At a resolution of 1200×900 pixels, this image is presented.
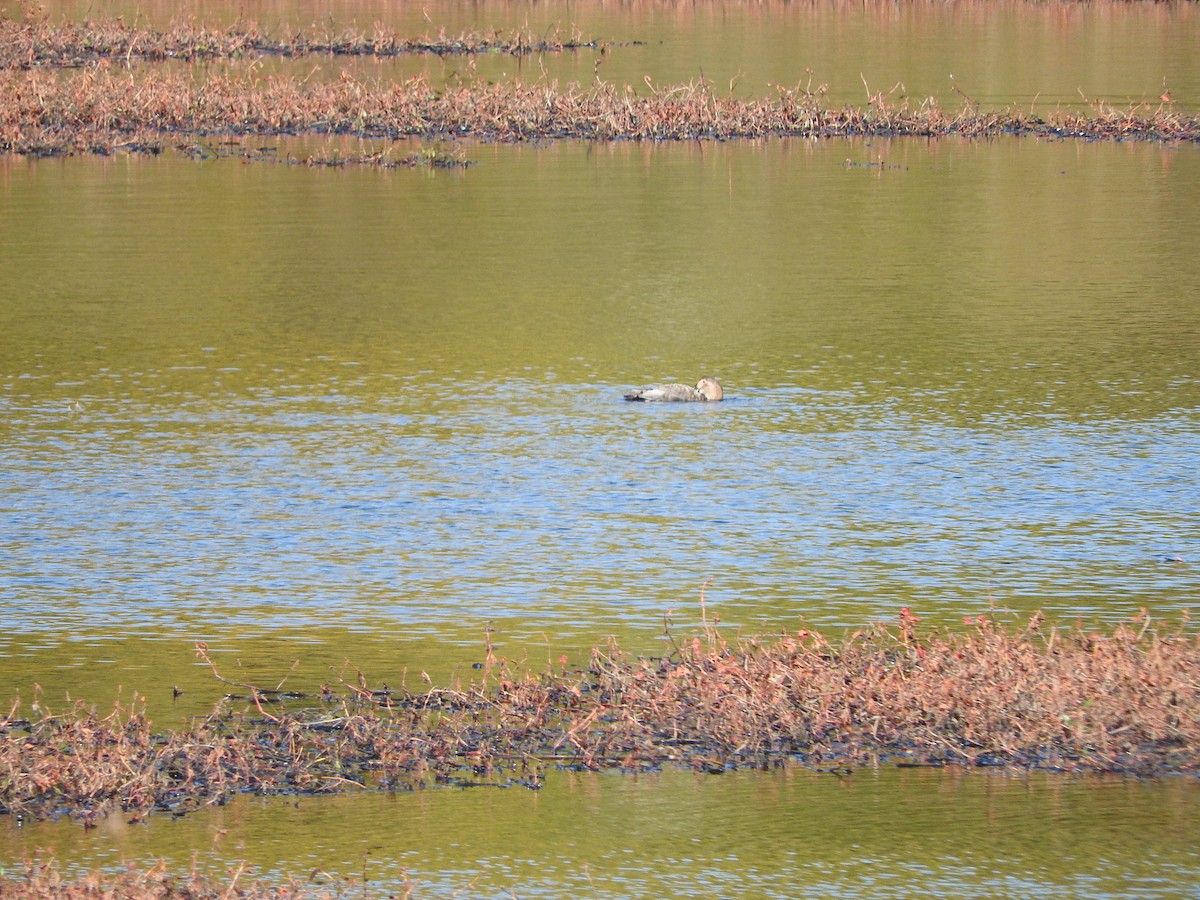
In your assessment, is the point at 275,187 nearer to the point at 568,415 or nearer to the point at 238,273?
the point at 238,273

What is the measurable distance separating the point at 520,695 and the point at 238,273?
1725 cm

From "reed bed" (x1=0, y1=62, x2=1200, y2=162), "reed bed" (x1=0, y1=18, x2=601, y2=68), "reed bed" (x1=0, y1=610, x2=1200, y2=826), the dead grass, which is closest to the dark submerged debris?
"reed bed" (x1=0, y1=18, x2=601, y2=68)

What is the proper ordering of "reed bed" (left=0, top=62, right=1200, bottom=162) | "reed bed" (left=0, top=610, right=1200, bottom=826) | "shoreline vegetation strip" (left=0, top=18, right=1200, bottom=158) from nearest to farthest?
"reed bed" (left=0, top=610, right=1200, bottom=826)
"shoreline vegetation strip" (left=0, top=18, right=1200, bottom=158)
"reed bed" (left=0, top=62, right=1200, bottom=162)

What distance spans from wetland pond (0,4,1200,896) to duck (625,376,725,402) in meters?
0.12

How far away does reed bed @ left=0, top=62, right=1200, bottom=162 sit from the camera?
39.5 meters

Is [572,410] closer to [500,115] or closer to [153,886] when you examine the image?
[153,886]

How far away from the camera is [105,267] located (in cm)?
2652

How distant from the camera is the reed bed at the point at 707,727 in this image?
920 cm

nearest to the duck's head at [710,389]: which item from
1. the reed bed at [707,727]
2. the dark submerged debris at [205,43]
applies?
the reed bed at [707,727]

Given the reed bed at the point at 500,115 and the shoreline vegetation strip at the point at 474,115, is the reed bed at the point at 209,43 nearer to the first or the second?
the shoreline vegetation strip at the point at 474,115

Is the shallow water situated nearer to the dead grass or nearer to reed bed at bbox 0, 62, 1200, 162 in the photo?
the dead grass

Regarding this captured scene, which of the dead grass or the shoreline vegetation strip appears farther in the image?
the shoreline vegetation strip

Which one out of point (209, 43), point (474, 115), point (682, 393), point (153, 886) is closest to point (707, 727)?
point (153, 886)

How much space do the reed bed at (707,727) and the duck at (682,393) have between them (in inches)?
330
